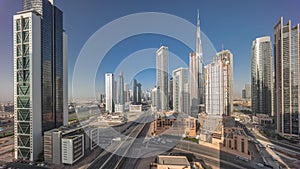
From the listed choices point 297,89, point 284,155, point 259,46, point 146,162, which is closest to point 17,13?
point 146,162

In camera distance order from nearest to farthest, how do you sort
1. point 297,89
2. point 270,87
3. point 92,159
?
point 92,159, point 297,89, point 270,87

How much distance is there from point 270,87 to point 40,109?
450 inches

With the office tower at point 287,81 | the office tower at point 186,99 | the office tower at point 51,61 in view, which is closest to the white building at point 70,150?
the office tower at point 51,61

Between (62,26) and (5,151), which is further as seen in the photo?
(62,26)

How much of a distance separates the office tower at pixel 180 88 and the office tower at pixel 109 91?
3.94m

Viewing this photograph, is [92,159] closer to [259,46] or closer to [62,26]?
[62,26]

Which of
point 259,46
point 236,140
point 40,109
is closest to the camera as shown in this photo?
point 236,140

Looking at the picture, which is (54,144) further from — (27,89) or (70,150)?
(27,89)

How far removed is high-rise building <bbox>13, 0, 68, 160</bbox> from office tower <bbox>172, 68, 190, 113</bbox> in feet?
21.0

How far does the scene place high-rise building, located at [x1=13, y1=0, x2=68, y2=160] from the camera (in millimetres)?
4059

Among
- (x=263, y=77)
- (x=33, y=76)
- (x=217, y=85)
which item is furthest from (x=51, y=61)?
(x=263, y=77)

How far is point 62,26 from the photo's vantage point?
5594 millimetres

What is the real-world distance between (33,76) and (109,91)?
3.54 meters

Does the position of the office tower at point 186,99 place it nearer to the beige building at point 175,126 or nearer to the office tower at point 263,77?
the beige building at point 175,126
